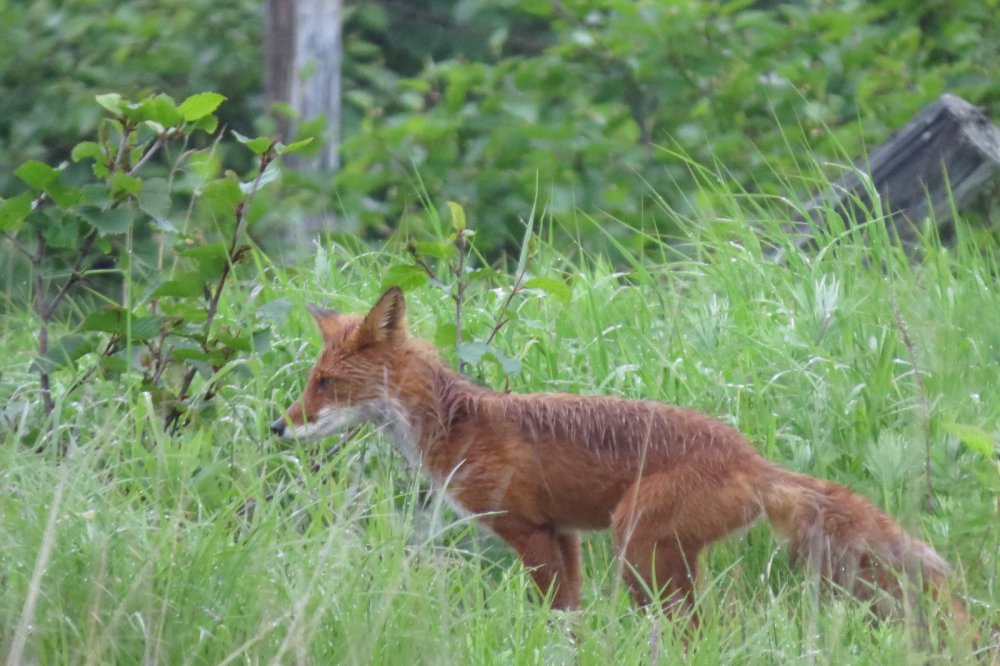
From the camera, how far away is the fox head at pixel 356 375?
4746 millimetres

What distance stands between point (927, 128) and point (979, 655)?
3342mm

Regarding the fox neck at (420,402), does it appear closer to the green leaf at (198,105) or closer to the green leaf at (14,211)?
the green leaf at (198,105)

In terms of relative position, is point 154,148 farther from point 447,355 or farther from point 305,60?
point 305,60

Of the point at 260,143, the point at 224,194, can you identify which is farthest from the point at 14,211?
the point at 260,143

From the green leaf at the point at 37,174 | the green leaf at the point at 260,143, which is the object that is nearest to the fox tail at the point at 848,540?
the green leaf at the point at 260,143

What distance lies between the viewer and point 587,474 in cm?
442

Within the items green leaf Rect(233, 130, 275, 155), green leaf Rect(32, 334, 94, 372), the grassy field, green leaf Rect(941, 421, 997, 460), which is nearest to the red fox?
the grassy field

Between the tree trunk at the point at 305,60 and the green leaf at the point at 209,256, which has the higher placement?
the green leaf at the point at 209,256

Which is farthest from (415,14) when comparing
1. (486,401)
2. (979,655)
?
(979,655)

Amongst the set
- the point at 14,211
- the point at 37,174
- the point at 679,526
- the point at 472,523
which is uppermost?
the point at 37,174

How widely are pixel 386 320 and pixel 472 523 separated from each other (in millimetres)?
714

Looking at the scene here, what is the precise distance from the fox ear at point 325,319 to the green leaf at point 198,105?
75cm

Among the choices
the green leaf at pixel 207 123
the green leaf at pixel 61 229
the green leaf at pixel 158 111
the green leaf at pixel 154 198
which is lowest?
the green leaf at pixel 61 229

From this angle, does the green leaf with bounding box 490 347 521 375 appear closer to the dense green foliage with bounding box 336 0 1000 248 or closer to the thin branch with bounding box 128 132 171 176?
the thin branch with bounding box 128 132 171 176
